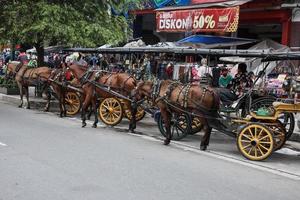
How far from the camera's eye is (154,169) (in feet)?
28.0

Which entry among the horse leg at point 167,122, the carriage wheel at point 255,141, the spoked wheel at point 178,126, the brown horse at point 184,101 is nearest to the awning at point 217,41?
the spoked wheel at point 178,126

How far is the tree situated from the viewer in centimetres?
1752

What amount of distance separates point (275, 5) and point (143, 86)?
908 centimetres

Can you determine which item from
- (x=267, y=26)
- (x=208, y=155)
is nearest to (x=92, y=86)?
(x=208, y=155)

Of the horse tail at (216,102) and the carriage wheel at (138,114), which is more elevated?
the horse tail at (216,102)

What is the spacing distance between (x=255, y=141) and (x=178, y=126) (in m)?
2.74

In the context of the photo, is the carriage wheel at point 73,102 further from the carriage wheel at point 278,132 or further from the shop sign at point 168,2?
the shop sign at point 168,2

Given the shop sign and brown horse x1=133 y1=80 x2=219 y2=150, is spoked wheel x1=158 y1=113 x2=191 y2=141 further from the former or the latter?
the shop sign

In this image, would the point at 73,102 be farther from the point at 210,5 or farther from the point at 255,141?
the point at 255,141

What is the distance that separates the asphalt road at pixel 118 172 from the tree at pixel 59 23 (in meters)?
6.27

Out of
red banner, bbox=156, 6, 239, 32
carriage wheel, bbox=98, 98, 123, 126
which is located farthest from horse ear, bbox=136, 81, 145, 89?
red banner, bbox=156, 6, 239, 32

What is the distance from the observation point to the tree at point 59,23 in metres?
17.5

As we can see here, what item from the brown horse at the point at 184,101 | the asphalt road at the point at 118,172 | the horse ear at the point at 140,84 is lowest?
the asphalt road at the point at 118,172

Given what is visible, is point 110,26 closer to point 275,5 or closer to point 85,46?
point 85,46
